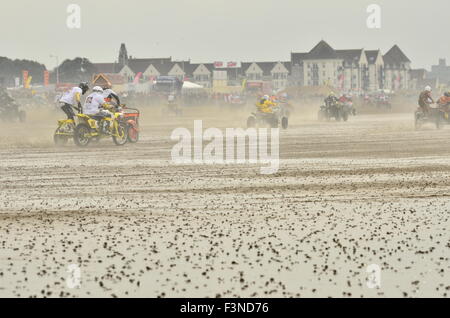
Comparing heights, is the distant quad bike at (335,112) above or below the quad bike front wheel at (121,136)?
below

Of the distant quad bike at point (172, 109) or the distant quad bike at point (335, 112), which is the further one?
the distant quad bike at point (172, 109)

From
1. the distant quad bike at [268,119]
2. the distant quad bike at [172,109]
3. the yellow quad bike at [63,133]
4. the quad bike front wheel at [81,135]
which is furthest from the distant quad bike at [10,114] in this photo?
the quad bike front wheel at [81,135]

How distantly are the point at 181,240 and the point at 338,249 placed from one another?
5.75 feet

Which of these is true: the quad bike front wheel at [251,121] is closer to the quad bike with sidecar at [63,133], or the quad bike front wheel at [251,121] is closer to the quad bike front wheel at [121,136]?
the quad bike front wheel at [121,136]

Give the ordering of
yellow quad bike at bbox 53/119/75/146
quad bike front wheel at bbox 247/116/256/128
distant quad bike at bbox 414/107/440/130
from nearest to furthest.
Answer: yellow quad bike at bbox 53/119/75/146
distant quad bike at bbox 414/107/440/130
quad bike front wheel at bbox 247/116/256/128

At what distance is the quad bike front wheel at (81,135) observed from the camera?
27734 millimetres

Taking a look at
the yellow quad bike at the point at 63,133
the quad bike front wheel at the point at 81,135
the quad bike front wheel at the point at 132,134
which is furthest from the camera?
the quad bike front wheel at the point at 132,134

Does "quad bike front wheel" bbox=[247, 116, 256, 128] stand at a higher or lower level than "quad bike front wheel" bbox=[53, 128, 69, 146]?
lower

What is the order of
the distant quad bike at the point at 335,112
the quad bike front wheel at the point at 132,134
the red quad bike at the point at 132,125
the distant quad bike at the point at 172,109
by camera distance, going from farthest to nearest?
1. the distant quad bike at the point at 172,109
2. the distant quad bike at the point at 335,112
3. the quad bike front wheel at the point at 132,134
4. the red quad bike at the point at 132,125

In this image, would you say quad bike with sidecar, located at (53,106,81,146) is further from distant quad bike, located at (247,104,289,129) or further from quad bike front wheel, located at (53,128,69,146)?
distant quad bike, located at (247,104,289,129)

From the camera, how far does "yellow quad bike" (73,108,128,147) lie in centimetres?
2775

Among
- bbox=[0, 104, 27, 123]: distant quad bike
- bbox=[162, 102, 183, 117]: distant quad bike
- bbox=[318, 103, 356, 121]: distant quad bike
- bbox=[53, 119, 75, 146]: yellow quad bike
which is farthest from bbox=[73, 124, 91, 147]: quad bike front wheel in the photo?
Answer: bbox=[162, 102, 183, 117]: distant quad bike

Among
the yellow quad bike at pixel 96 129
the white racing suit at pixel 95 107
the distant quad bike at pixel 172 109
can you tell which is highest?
the white racing suit at pixel 95 107

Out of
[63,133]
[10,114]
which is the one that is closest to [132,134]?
[63,133]
